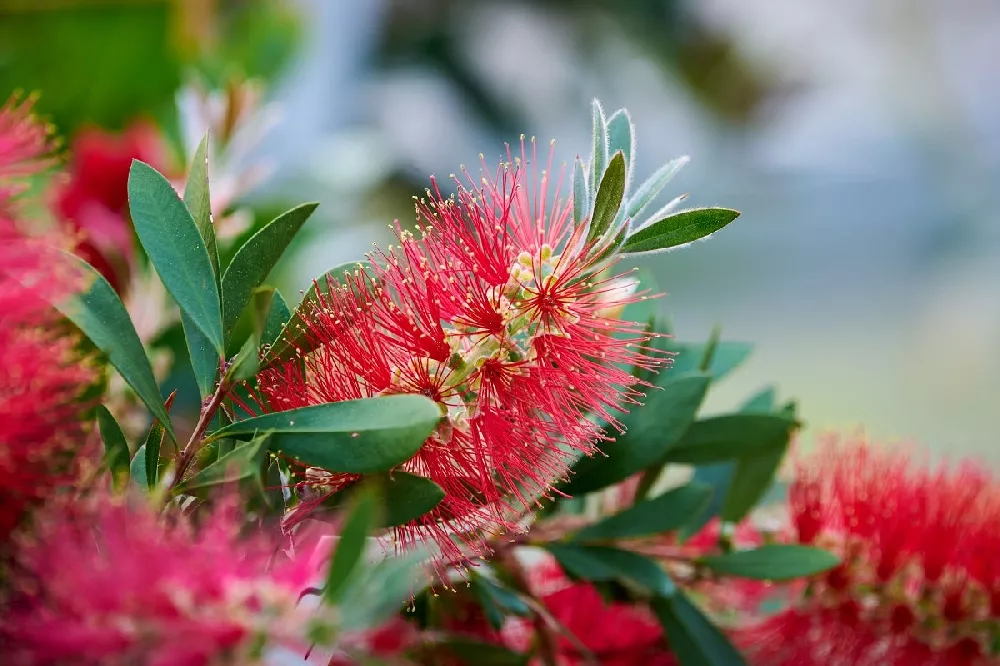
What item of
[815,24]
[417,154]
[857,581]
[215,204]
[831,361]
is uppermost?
[815,24]

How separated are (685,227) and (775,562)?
15cm

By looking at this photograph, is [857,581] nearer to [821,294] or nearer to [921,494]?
[921,494]

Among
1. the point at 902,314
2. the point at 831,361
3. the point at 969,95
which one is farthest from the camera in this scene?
the point at 969,95

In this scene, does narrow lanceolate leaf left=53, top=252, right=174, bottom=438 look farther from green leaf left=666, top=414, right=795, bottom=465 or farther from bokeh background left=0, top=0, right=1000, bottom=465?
bokeh background left=0, top=0, right=1000, bottom=465

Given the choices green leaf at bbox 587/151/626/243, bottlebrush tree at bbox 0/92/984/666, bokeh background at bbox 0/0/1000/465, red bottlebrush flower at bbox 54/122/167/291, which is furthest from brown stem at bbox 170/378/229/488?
bokeh background at bbox 0/0/1000/465

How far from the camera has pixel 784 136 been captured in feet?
7.42

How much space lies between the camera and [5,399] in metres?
0.22

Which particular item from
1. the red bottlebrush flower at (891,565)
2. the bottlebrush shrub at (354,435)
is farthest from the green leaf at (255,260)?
the red bottlebrush flower at (891,565)

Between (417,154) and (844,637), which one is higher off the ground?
(417,154)

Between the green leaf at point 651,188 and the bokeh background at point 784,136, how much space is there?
3.67 feet

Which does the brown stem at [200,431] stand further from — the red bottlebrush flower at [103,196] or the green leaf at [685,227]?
the red bottlebrush flower at [103,196]

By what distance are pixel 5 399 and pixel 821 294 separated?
219 cm

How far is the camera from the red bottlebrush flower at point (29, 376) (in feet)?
0.73

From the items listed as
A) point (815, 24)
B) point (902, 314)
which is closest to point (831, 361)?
point (902, 314)
